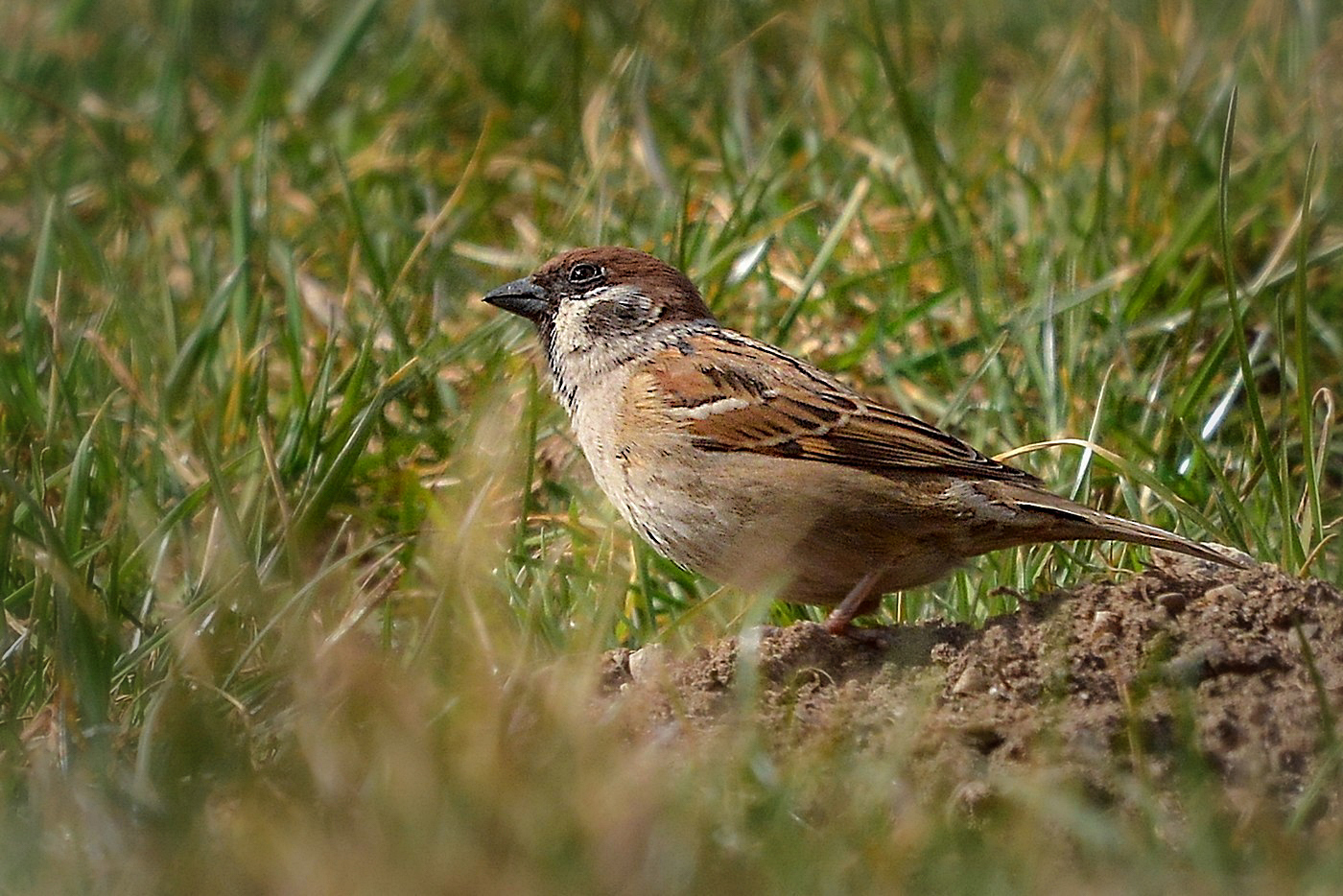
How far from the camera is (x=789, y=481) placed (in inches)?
142

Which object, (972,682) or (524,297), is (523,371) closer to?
(524,297)

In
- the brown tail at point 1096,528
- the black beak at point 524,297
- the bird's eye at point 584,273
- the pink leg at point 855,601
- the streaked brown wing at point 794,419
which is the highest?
the bird's eye at point 584,273

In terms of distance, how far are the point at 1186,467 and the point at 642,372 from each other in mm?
1299

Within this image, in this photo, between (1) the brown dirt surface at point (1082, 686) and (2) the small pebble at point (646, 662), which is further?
(2) the small pebble at point (646, 662)

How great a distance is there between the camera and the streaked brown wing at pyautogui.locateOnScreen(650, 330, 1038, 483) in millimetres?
3602

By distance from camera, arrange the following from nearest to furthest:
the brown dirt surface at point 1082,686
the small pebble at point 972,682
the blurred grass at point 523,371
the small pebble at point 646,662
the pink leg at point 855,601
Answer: the blurred grass at point 523,371
the brown dirt surface at point 1082,686
the small pebble at point 972,682
the small pebble at point 646,662
the pink leg at point 855,601

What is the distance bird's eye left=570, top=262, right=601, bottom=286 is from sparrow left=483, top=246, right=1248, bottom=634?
0.65ft

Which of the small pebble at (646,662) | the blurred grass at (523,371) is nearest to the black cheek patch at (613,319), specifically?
the blurred grass at (523,371)

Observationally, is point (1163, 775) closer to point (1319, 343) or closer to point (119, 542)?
point (119, 542)

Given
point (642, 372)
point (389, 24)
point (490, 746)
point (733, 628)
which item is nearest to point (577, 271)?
point (642, 372)

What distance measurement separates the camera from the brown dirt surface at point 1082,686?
269 cm

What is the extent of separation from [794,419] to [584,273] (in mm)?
748

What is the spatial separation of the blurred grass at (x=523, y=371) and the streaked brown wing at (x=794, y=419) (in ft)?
1.12

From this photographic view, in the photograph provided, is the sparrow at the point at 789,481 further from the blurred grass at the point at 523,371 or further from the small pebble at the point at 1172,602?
the blurred grass at the point at 523,371
